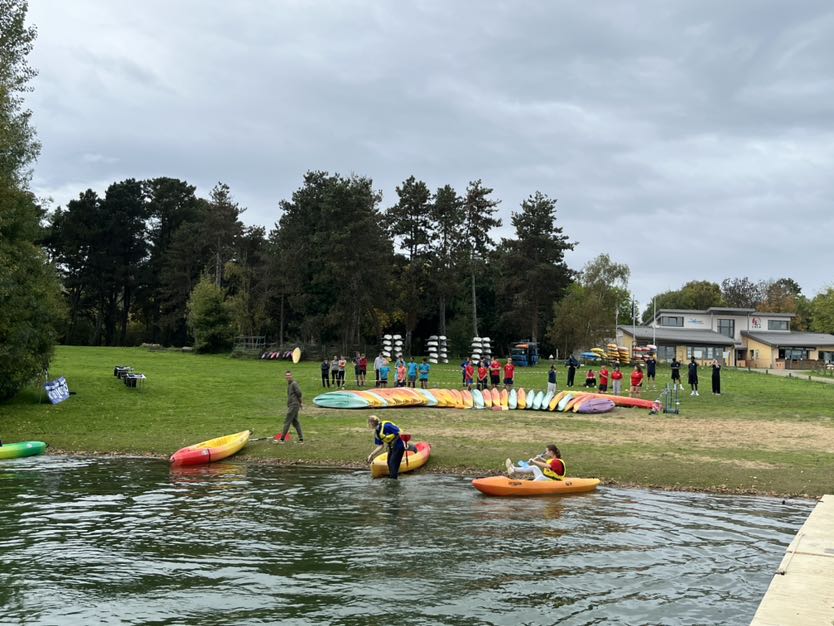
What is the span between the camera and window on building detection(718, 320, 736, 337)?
3568 inches

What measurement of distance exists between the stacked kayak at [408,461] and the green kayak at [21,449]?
461 inches

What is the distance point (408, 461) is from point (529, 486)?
4.13 m

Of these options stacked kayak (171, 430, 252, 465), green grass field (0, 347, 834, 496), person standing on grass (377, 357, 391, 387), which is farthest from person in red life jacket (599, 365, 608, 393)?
stacked kayak (171, 430, 252, 465)

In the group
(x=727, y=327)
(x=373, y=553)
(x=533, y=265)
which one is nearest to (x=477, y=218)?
(x=533, y=265)

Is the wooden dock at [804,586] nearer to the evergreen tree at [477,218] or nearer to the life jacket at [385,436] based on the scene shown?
the life jacket at [385,436]

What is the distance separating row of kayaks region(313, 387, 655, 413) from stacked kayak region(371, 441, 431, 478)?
407 inches

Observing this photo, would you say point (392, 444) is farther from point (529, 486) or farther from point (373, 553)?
point (373, 553)

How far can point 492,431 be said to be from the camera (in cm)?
2725

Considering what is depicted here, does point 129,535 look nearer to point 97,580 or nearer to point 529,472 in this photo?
point 97,580

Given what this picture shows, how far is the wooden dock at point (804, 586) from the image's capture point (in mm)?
8833

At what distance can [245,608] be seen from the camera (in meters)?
10.3

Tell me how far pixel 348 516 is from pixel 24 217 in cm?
2479

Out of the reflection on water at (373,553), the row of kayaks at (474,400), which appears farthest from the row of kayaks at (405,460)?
the row of kayaks at (474,400)

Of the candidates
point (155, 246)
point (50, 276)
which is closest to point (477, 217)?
point (155, 246)
